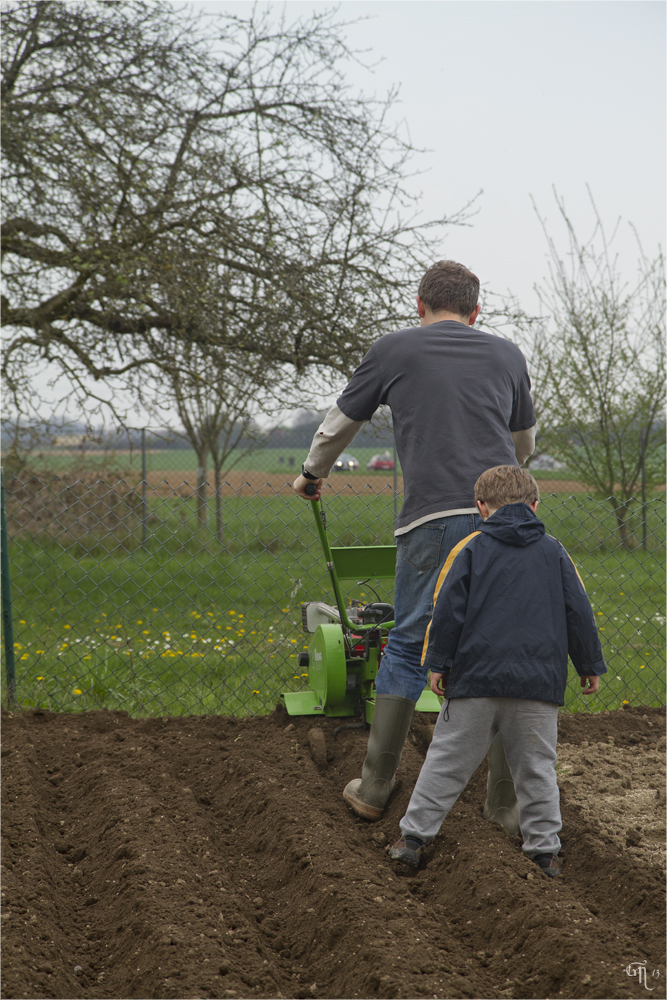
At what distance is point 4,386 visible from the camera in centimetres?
643

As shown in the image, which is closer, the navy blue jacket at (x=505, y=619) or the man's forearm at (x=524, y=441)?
the navy blue jacket at (x=505, y=619)

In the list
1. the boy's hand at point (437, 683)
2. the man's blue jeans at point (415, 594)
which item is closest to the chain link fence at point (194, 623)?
the man's blue jeans at point (415, 594)

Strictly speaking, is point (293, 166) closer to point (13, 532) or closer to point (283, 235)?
point (283, 235)

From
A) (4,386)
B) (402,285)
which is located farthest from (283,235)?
(4,386)

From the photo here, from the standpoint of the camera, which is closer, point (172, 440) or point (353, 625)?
point (353, 625)

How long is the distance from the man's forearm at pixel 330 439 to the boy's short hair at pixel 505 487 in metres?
0.59

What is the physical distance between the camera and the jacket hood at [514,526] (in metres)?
2.52

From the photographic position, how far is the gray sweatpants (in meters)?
2.52

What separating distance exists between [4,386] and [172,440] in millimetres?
1448

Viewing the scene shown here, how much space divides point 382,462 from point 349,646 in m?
6.61

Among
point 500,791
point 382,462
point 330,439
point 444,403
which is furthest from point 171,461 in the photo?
point 500,791

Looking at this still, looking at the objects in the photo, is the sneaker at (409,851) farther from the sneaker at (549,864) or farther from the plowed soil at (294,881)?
the sneaker at (549,864)

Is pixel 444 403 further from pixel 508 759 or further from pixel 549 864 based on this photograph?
pixel 549 864

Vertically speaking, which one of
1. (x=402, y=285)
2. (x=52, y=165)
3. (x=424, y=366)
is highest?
(x=52, y=165)
